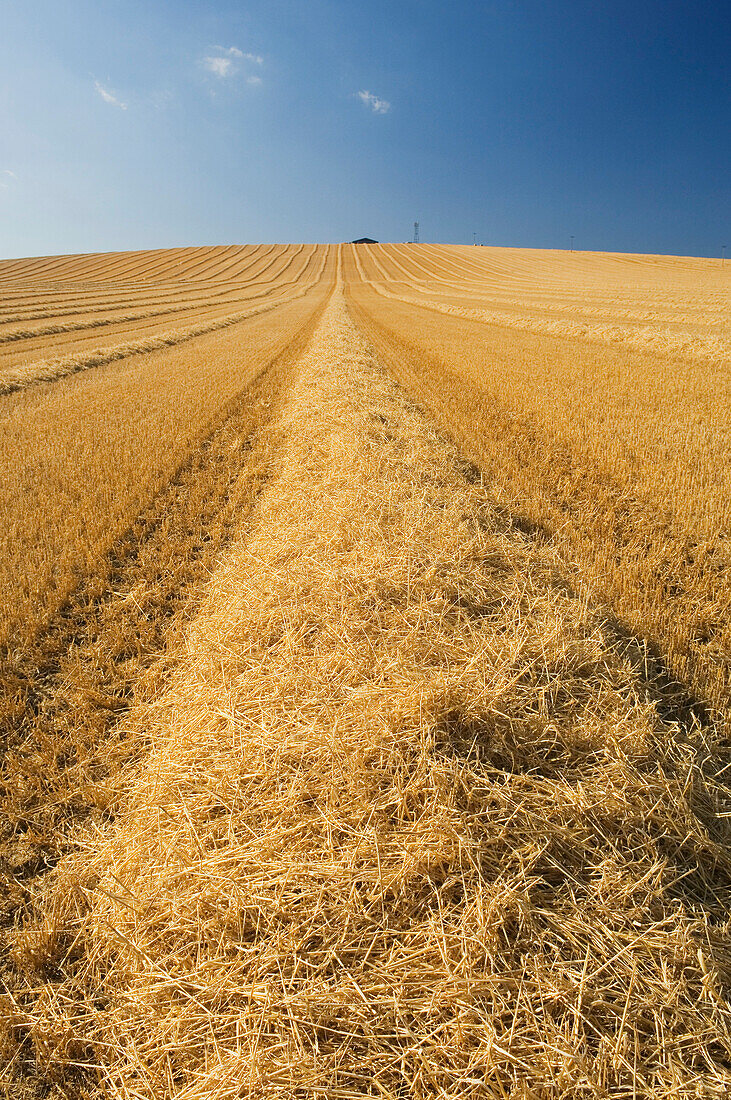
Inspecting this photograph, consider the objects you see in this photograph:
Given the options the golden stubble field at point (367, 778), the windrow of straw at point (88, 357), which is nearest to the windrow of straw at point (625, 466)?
the golden stubble field at point (367, 778)

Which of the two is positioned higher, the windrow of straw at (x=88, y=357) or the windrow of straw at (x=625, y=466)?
the windrow of straw at (x=88, y=357)

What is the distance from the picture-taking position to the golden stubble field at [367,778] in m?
1.54

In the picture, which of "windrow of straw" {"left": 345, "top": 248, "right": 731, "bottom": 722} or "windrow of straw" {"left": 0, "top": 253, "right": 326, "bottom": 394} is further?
"windrow of straw" {"left": 0, "top": 253, "right": 326, "bottom": 394}

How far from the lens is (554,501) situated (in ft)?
19.5

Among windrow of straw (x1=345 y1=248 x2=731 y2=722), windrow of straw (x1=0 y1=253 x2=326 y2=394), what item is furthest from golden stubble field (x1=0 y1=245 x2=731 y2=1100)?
windrow of straw (x1=0 y1=253 x2=326 y2=394)

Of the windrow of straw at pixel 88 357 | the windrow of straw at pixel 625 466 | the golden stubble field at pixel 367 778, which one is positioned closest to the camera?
the golden stubble field at pixel 367 778

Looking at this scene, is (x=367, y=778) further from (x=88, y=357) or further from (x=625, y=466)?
(x=88, y=357)

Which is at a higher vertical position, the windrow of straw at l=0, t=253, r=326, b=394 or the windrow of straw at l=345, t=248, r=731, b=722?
the windrow of straw at l=0, t=253, r=326, b=394

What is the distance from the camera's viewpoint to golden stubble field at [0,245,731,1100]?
154cm

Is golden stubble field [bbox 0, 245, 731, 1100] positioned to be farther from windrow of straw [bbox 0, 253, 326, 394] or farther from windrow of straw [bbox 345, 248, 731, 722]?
windrow of straw [bbox 0, 253, 326, 394]

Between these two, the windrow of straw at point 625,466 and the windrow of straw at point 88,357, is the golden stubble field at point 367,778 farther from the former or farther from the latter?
the windrow of straw at point 88,357

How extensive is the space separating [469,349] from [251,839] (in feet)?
50.0

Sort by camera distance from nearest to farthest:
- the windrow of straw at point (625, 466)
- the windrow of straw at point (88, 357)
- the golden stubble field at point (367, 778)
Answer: the golden stubble field at point (367, 778), the windrow of straw at point (625, 466), the windrow of straw at point (88, 357)

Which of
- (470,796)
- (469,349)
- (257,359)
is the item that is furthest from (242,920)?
(469,349)
